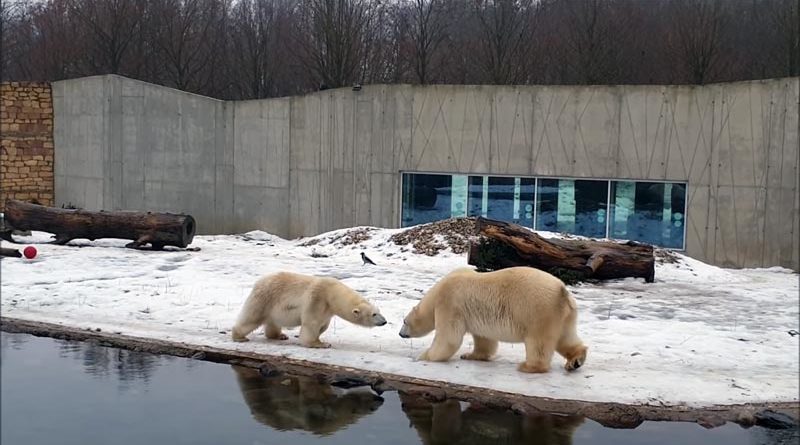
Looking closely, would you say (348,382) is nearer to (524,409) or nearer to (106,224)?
(524,409)

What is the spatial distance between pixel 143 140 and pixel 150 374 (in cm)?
1642

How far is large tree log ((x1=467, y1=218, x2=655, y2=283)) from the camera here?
A: 13828mm

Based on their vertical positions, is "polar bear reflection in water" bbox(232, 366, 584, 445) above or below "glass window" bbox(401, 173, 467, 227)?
below

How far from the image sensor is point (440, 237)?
1702 cm

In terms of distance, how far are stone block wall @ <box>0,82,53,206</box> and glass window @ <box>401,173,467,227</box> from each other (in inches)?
448

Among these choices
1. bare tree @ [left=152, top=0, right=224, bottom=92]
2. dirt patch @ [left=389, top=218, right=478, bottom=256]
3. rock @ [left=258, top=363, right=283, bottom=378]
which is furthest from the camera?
bare tree @ [left=152, top=0, right=224, bottom=92]

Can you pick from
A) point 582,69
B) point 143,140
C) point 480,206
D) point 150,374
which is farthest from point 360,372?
point 582,69

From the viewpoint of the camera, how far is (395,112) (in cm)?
2147

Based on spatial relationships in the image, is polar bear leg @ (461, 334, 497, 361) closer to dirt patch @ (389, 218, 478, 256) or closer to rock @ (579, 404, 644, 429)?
rock @ (579, 404, 644, 429)

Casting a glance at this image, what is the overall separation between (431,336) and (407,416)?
100.0 inches

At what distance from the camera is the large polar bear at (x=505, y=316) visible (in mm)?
8156

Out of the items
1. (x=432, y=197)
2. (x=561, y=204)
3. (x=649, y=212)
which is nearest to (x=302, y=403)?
(x=561, y=204)

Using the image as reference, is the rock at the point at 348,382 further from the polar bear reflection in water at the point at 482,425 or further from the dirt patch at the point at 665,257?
the dirt patch at the point at 665,257

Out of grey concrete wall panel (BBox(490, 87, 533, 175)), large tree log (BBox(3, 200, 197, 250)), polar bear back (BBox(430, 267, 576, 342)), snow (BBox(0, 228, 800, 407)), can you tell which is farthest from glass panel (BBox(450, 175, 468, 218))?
polar bear back (BBox(430, 267, 576, 342))
